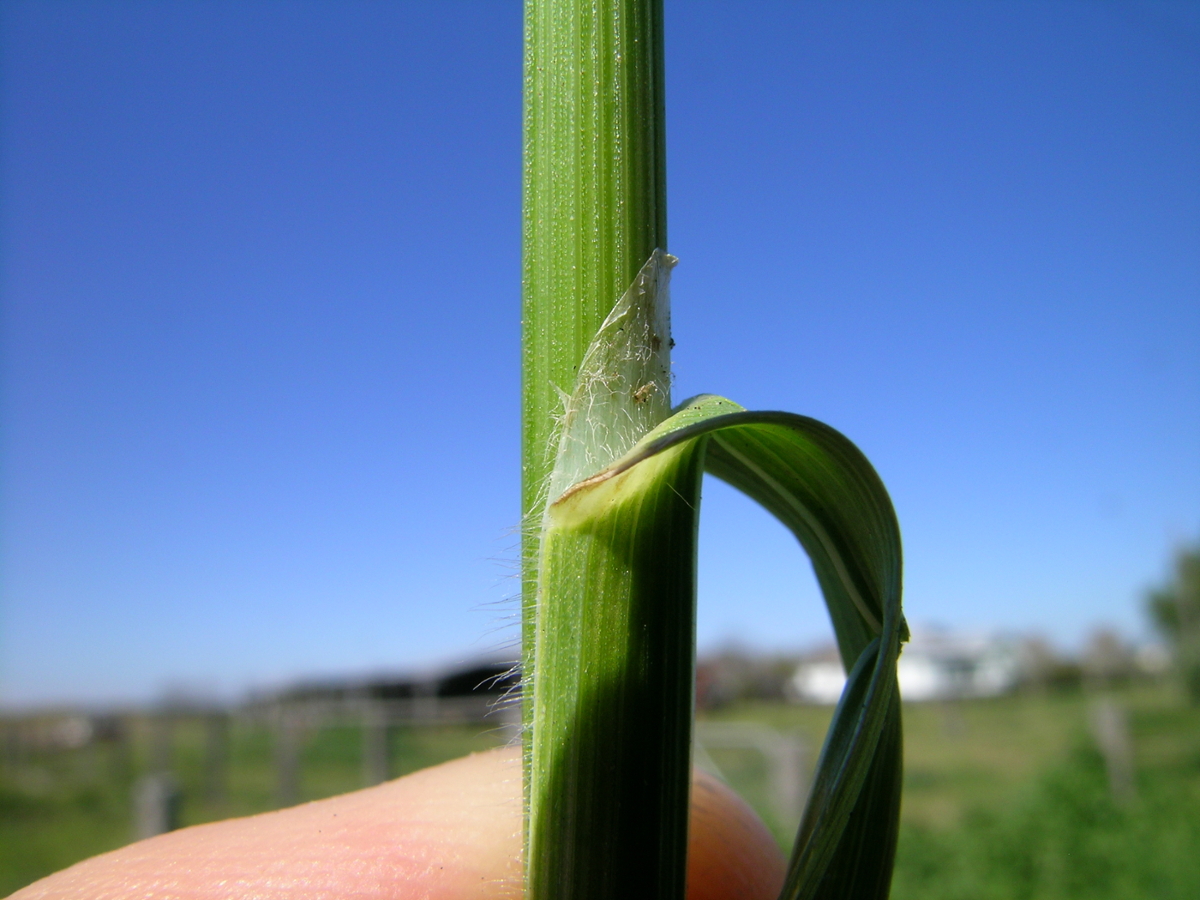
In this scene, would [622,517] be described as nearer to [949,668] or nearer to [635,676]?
[635,676]

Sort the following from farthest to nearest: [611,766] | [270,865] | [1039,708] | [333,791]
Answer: [1039,708] → [333,791] → [270,865] → [611,766]

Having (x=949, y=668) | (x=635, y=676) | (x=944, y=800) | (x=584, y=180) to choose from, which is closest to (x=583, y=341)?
(x=584, y=180)

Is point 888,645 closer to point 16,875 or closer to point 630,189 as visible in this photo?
point 630,189

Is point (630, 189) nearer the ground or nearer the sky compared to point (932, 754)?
nearer the sky

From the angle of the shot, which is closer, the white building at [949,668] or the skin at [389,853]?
the skin at [389,853]

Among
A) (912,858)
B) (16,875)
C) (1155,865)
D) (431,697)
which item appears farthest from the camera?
(431,697)

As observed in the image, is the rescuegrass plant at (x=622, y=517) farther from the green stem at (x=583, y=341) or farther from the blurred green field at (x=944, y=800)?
the blurred green field at (x=944, y=800)

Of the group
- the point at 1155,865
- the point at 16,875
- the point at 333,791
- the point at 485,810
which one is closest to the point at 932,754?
the point at 1155,865

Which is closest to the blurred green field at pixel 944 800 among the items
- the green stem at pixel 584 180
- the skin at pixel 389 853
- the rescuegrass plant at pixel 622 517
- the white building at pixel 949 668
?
the skin at pixel 389 853
